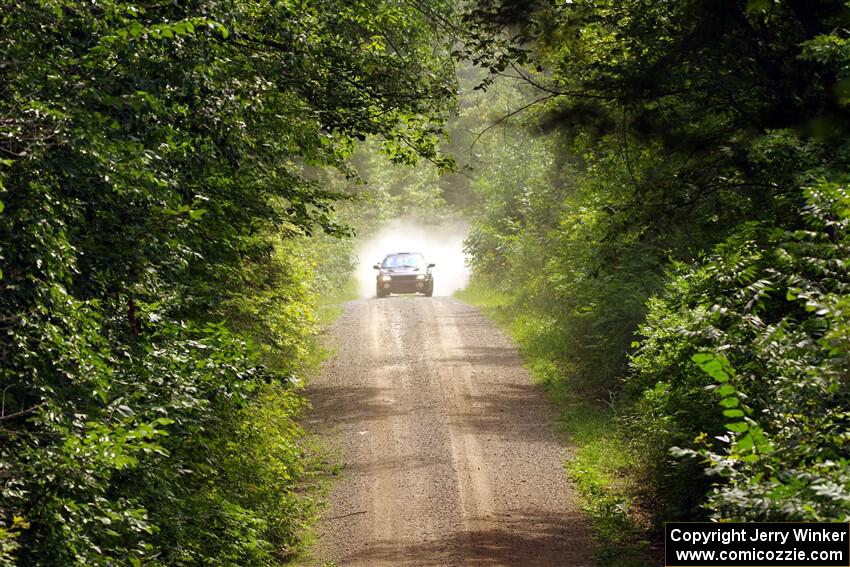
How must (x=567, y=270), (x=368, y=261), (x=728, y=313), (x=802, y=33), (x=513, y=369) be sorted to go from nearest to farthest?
(x=728, y=313) → (x=802, y=33) → (x=567, y=270) → (x=513, y=369) → (x=368, y=261)

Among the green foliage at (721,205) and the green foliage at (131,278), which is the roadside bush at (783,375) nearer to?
the green foliage at (721,205)

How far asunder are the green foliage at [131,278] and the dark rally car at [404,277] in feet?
90.3

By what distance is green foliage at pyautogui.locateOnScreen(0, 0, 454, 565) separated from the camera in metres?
6.00

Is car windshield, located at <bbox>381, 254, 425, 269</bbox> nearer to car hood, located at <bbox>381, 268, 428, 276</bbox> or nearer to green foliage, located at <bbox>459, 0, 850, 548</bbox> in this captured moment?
car hood, located at <bbox>381, 268, 428, 276</bbox>

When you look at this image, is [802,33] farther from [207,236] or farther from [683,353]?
[207,236]

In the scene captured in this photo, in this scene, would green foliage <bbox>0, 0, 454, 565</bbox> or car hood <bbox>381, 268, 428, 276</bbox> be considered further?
car hood <bbox>381, 268, 428, 276</bbox>

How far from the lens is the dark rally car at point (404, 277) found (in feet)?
130

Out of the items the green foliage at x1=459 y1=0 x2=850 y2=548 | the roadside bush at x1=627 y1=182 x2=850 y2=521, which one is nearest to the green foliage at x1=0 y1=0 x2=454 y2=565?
the roadside bush at x1=627 y1=182 x2=850 y2=521

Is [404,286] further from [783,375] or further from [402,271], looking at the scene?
[783,375]

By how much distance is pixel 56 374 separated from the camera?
6.41 meters

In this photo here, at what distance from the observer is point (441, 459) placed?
15820 mm

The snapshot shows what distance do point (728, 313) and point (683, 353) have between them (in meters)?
3.45

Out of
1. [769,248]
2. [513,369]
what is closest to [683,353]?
[769,248]

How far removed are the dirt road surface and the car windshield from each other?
13.0m
